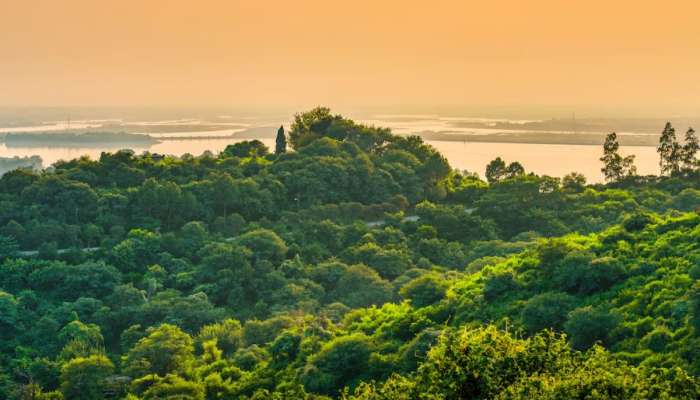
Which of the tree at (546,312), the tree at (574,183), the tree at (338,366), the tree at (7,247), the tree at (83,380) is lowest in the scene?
the tree at (83,380)

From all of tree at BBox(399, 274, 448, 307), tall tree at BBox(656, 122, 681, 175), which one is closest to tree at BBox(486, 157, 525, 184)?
tall tree at BBox(656, 122, 681, 175)

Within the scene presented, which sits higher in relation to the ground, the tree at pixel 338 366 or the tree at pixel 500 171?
the tree at pixel 500 171

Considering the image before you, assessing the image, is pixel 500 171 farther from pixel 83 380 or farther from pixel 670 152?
pixel 83 380

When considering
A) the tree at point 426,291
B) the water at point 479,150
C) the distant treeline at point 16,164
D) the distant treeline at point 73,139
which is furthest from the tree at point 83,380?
the distant treeline at point 73,139

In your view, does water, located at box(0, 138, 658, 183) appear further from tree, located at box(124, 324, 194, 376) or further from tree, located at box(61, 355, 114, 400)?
tree, located at box(61, 355, 114, 400)

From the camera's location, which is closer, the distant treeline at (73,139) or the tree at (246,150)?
the tree at (246,150)

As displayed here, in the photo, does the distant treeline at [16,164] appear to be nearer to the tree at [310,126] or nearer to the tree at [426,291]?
the tree at [310,126]

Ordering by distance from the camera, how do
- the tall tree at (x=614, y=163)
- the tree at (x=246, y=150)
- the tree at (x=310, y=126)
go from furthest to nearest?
1. the tree at (x=246, y=150)
2. the tree at (x=310, y=126)
3. the tall tree at (x=614, y=163)
